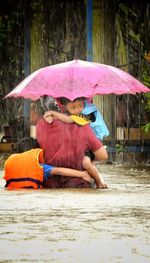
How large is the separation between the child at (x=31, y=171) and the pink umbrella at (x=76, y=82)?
0.70 meters

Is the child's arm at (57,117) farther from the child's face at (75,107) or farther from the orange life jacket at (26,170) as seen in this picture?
the orange life jacket at (26,170)

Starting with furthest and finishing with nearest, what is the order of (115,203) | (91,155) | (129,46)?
(129,46)
(91,155)
(115,203)

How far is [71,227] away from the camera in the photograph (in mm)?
6043

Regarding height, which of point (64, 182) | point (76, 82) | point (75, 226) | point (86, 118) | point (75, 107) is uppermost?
point (76, 82)

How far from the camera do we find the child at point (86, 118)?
966cm

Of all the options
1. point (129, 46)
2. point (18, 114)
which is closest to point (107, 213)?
point (129, 46)

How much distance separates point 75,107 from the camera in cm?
990

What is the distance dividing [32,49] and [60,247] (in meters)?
14.8

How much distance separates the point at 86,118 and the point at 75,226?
389cm

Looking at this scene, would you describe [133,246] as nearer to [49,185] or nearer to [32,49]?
[49,185]

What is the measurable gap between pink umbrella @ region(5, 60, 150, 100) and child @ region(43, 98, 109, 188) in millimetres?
142

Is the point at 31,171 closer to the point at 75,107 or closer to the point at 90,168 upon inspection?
the point at 90,168

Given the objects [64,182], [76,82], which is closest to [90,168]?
[64,182]

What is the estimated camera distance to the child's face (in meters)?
9.86
